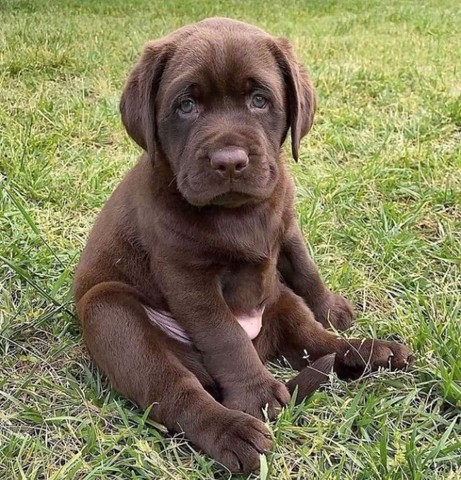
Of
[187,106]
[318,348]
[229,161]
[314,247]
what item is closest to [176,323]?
[318,348]

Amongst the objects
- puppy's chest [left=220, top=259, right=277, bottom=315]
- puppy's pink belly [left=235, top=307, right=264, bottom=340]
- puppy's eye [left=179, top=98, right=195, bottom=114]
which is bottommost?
puppy's pink belly [left=235, top=307, right=264, bottom=340]

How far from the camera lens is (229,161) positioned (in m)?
2.56

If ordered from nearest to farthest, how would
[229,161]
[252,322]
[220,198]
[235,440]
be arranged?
1. [235,440]
2. [229,161]
3. [220,198]
4. [252,322]

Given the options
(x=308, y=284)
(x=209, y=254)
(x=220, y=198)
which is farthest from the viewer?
(x=308, y=284)

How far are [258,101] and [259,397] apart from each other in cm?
104

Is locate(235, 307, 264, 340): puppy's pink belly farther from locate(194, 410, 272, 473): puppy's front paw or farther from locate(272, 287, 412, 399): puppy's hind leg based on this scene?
locate(194, 410, 272, 473): puppy's front paw

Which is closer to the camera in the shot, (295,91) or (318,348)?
(295,91)

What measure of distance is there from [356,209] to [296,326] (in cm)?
127

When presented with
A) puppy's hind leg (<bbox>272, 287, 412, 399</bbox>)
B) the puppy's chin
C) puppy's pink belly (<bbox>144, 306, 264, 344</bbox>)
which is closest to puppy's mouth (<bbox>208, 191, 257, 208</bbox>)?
the puppy's chin

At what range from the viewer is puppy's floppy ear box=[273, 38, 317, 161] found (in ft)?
9.48

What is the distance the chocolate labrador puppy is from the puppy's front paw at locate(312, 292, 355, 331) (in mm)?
160

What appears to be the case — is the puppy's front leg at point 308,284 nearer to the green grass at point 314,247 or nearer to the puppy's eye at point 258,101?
the green grass at point 314,247

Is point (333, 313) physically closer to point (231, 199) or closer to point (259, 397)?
point (259, 397)

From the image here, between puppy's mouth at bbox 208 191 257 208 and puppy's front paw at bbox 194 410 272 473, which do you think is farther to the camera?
puppy's mouth at bbox 208 191 257 208
